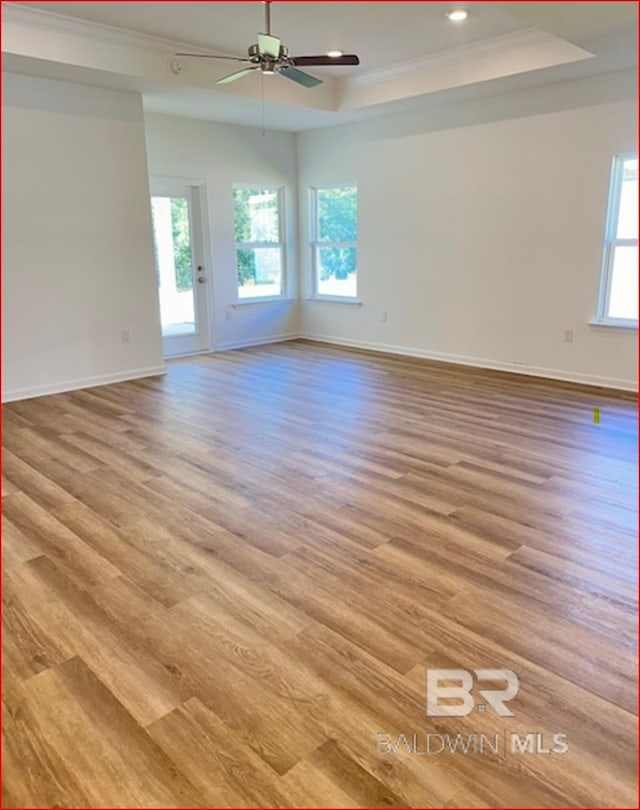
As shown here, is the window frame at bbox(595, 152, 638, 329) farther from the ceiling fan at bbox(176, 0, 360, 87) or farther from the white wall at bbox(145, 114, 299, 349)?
the white wall at bbox(145, 114, 299, 349)

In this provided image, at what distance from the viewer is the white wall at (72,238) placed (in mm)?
5008

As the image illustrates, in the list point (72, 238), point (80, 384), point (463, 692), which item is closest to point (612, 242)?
point (463, 692)

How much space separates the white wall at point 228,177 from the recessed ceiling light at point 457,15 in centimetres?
328

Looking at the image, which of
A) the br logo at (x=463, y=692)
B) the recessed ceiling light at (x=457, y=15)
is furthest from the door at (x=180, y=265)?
the br logo at (x=463, y=692)

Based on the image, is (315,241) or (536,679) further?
(315,241)

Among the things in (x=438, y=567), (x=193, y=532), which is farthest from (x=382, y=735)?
(x=193, y=532)

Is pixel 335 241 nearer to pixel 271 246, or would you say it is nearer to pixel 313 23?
pixel 271 246

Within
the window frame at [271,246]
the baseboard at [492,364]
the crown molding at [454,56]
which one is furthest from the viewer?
the window frame at [271,246]

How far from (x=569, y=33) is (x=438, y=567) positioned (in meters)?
3.54

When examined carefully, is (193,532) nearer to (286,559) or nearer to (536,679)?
(286,559)

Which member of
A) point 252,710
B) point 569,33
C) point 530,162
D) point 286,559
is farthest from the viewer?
point 530,162

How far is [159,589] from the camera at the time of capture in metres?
2.36

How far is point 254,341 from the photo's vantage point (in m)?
7.82

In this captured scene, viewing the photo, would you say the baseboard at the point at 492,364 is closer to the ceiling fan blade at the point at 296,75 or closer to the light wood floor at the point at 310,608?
the light wood floor at the point at 310,608
